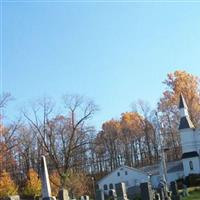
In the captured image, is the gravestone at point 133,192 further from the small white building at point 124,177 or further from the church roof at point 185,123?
the small white building at point 124,177

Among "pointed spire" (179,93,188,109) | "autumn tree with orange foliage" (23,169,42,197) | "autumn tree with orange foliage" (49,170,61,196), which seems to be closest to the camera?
"autumn tree with orange foliage" (49,170,61,196)

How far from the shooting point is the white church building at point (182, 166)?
210ft

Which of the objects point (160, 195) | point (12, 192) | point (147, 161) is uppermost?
point (147, 161)

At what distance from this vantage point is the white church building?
210 feet

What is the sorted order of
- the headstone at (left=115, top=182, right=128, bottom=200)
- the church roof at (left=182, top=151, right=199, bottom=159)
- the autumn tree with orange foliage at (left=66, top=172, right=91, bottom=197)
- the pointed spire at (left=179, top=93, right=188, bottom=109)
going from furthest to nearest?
the church roof at (left=182, top=151, right=199, bottom=159) → the pointed spire at (left=179, top=93, right=188, bottom=109) → the autumn tree with orange foliage at (left=66, top=172, right=91, bottom=197) → the headstone at (left=115, top=182, right=128, bottom=200)

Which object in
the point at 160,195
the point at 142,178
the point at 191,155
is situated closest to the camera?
the point at 160,195

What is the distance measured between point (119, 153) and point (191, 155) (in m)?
20.8

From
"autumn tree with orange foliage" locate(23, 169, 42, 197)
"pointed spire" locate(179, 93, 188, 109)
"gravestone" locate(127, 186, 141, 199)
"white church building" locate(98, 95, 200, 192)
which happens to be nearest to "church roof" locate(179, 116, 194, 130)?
"white church building" locate(98, 95, 200, 192)

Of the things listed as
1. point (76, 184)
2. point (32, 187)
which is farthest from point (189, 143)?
point (32, 187)

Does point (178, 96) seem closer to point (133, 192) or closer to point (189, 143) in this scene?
point (189, 143)

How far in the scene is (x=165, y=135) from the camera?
7319cm

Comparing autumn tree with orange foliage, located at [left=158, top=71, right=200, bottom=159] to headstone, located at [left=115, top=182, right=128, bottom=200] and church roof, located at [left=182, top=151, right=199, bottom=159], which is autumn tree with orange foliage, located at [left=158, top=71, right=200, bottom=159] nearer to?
church roof, located at [left=182, top=151, right=199, bottom=159]

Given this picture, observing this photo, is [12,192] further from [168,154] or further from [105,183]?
[168,154]

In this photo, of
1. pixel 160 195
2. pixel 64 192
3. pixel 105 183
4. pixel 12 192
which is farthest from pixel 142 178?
pixel 64 192
